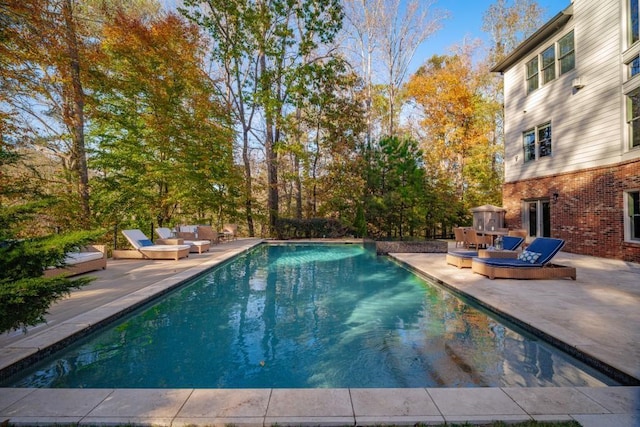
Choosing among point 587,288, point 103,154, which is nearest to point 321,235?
point 103,154

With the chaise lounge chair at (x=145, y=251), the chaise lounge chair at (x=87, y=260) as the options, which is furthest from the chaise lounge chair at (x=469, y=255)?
the chaise lounge chair at (x=87, y=260)

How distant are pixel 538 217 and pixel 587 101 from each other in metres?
4.26

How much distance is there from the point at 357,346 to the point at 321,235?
13.8m

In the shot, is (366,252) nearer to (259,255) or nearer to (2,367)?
(259,255)

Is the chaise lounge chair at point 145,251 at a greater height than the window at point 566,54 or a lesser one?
lesser

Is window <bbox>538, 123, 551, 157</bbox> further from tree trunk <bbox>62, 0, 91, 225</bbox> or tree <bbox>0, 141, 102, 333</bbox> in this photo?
tree trunk <bbox>62, 0, 91, 225</bbox>

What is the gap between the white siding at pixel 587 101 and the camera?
9.34m

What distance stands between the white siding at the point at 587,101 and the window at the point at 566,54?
190 mm

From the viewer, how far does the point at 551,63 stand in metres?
11.7

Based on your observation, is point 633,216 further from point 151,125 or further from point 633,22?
point 151,125

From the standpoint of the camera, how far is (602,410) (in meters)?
2.29

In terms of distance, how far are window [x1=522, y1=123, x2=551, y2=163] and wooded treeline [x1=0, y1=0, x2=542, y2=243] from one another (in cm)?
443

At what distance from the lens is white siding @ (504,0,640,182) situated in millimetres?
9344

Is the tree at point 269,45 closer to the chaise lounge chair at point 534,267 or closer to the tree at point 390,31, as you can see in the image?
Result: the tree at point 390,31
